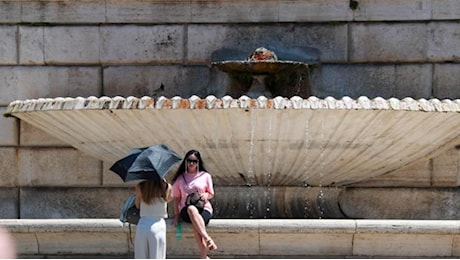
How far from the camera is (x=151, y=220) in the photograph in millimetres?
7953

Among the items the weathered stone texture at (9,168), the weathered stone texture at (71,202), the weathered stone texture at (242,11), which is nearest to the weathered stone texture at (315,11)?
the weathered stone texture at (242,11)

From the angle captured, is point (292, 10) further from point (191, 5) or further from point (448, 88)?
point (448, 88)

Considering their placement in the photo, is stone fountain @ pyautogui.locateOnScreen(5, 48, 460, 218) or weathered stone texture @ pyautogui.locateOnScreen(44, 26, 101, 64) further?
weathered stone texture @ pyautogui.locateOnScreen(44, 26, 101, 64)

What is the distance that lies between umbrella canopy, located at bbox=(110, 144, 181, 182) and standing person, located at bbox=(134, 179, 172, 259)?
3.0 inches

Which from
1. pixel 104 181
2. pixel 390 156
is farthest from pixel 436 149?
pixel 104 181

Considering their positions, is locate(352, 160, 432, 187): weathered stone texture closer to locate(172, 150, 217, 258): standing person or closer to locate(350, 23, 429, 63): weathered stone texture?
locate(350, 23, 429, 63): weathered stone texture

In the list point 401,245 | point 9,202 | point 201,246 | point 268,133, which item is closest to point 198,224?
point 201,246

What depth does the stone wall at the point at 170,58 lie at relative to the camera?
463 inches

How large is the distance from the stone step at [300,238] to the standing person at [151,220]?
0.97 meters

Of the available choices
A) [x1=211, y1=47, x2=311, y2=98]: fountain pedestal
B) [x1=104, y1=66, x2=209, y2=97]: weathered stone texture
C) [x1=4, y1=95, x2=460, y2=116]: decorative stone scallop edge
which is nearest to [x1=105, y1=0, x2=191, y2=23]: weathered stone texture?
[x1=104, y1=66, x2=209, y2=97]: weathered stone texture

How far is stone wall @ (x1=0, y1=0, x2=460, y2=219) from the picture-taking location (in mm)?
11766

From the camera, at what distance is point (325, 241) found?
8977 mm

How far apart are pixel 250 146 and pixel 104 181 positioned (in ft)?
8.02

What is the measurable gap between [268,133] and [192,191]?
1134 millimetres
